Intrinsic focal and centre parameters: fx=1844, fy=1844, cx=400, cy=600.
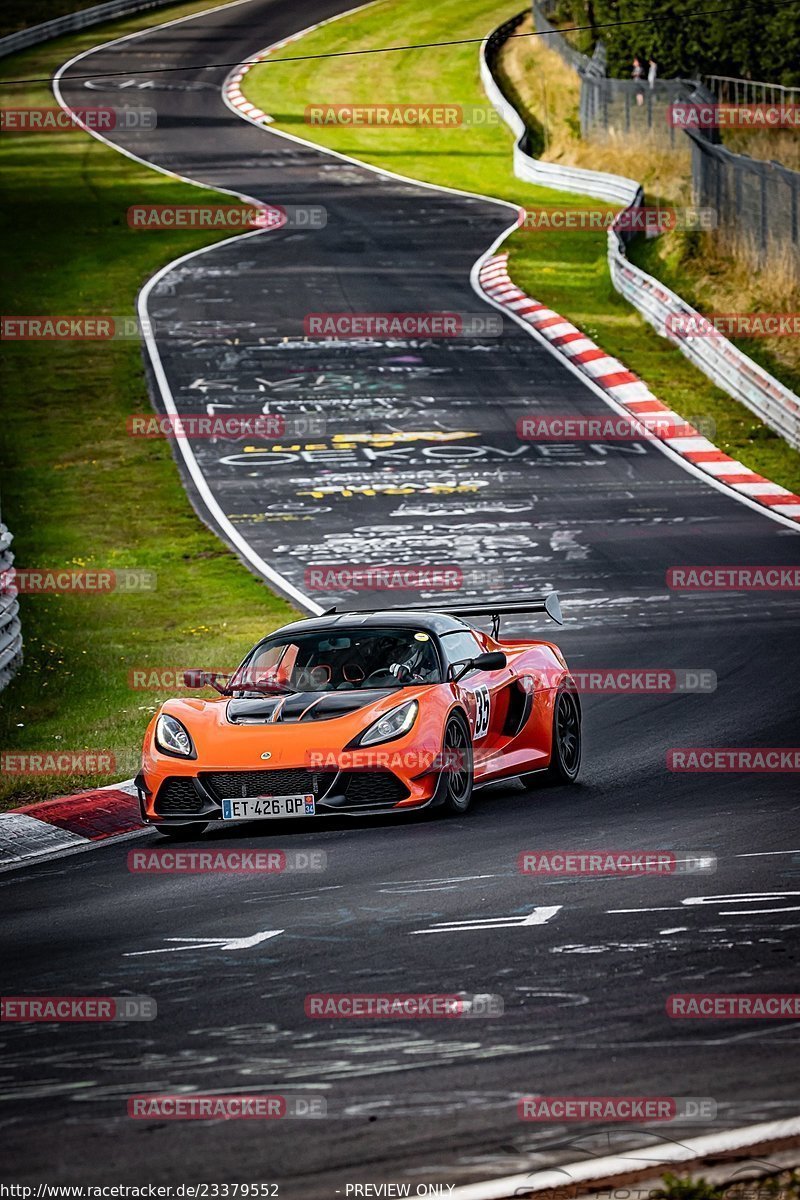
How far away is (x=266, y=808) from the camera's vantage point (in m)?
10.6

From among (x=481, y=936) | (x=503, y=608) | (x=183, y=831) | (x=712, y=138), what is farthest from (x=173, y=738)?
(x=712, y=138)

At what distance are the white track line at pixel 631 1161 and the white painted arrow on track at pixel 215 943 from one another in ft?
9.43

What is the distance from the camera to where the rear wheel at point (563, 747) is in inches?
483

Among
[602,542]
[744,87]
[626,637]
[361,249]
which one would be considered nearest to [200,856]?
[626,637]

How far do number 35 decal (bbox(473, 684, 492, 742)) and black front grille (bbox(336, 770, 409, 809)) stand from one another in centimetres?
119

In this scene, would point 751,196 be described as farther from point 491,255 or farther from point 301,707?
point 301,707

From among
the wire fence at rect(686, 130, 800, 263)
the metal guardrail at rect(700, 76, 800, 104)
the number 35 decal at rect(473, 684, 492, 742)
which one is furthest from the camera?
the metal guardrail at rect(700, 76, 800, 104)

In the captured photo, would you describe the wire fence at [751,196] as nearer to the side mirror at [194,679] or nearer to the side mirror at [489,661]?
the side mirror at [489,661]

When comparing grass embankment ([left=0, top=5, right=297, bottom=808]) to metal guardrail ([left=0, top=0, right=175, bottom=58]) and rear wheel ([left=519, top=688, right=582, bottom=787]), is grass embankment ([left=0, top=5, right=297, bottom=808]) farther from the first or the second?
metal guardrail ([left=0, top=0, right=175, bottom=58])

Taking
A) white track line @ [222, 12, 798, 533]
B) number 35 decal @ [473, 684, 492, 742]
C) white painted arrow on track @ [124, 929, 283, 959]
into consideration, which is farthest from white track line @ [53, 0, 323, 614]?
white painted arrow on track @ [124, 929, 283, 959]

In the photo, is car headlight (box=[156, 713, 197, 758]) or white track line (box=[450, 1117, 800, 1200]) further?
car headlight (box=[156, 713, 197, 758])

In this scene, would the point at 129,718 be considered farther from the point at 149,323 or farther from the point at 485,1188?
the point at 149,323

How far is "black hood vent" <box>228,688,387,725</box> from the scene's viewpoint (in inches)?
428

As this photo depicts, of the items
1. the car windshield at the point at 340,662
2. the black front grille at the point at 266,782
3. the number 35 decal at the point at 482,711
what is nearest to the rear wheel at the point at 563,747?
the number 35 decal at the point at 482,711
